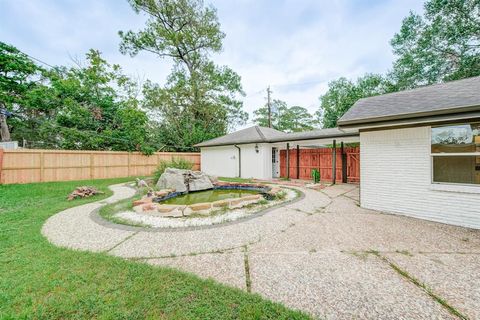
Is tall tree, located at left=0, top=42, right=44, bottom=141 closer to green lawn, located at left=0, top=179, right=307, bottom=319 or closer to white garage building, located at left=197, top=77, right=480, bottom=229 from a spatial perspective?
green lawn, located at left=0, top=179, right=307, bottom=319

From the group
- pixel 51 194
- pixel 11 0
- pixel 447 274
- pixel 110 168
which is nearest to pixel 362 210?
pixel 447 274

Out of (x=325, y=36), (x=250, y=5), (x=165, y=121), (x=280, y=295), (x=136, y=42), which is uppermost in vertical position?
(x=136, y=42)

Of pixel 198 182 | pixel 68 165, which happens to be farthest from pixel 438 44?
pixel 68 165

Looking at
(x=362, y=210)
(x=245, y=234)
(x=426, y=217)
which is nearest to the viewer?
(x=245, y=234)

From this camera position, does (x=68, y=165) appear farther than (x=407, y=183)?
Yes

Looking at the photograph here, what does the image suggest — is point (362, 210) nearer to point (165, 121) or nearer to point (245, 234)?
point (245, 234)

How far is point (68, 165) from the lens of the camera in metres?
11.2

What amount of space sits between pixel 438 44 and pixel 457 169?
17203 mm

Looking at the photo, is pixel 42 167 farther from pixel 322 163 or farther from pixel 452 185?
pixel 452 185

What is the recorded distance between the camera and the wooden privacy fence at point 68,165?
373 inches

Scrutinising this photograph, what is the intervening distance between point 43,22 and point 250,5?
32.8 feet

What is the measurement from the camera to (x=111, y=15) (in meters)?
10.7

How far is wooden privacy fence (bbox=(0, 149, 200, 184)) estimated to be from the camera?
9.48m

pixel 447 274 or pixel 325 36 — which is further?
pixel 325 36
